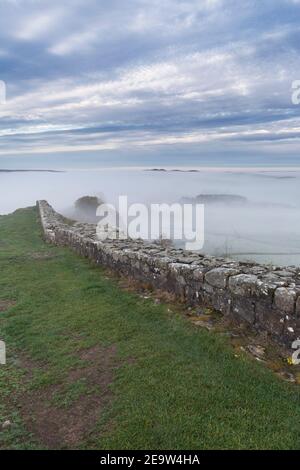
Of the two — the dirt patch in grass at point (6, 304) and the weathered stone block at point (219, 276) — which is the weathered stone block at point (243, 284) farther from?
the dirt patch in grass at point (6, 304)

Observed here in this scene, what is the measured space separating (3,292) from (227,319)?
22.5 feet

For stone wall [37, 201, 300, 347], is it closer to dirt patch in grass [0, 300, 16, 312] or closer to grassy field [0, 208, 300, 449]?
grassy field [0, 208, 300, 449]

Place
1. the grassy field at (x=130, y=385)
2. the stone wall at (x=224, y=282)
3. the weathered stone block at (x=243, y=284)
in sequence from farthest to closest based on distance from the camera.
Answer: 1. the weathered stone block at (x=243, y=284)
2. the stone wall at (x=224, y=282)
3. the grassy field at (x=130, y=385)

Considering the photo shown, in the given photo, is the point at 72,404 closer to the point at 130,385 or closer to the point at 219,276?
the point at 130,385

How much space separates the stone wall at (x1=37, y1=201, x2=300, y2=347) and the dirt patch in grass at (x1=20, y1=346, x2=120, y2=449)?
8.30 feet

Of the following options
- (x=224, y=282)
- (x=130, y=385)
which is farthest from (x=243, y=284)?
(x=130, y=385)

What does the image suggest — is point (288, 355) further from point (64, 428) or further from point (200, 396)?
point (64, 428)

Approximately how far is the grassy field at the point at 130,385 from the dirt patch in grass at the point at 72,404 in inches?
0.6

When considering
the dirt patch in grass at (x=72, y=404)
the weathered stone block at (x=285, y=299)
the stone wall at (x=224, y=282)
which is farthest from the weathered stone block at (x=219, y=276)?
the dirt patch in grass at (x=72, y=404)

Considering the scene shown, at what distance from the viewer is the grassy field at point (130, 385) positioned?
15.1 ft

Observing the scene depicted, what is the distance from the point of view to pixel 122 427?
4.75 metres

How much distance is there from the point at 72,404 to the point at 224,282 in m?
3.68

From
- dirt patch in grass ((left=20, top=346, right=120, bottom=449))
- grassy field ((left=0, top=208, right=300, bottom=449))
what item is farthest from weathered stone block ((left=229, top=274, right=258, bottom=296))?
dirt patch in grass ((left=20, top=346, right=120, bottom=449))

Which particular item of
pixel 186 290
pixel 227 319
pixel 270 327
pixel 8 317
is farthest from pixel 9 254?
pixel 270 327
